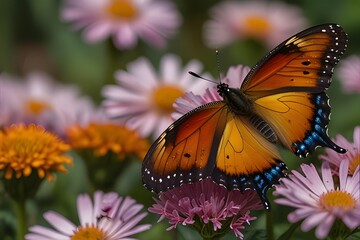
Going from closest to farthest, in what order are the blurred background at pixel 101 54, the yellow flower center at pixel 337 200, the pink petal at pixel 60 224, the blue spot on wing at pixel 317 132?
the yellow flower center at pixel 337 200 → the blue spot on wing at pixel 317 132 → the pink petal at pixel 60 224 → the blurred background at pixel 101 54

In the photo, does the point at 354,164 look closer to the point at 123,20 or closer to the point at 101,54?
the point at 123,20

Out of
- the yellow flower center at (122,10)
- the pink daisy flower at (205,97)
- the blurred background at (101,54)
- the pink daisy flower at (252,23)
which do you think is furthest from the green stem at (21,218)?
the pink daisy flower at (252,23)

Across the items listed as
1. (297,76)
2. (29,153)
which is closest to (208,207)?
(297,76)

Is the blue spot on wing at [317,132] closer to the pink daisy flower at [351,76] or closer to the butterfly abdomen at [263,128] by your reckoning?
the butterfly abdomen at [263,128]

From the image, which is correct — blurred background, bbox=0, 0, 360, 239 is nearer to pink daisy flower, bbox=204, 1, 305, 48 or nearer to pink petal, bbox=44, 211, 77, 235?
pink daisy flower, bbox=204, 1, 305, 48

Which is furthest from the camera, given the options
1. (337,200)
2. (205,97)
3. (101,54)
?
(101,54)

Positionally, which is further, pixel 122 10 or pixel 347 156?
pixel 122 10
